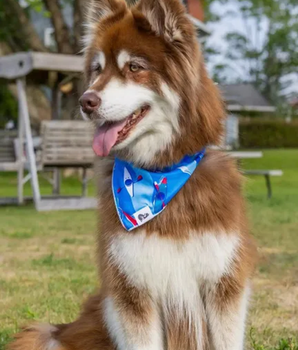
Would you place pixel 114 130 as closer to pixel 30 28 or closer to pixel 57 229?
pixel 57 229

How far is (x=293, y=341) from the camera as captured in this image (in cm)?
389

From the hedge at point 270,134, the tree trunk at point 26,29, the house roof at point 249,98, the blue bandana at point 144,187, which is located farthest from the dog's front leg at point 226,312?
the house roof at point 249,98

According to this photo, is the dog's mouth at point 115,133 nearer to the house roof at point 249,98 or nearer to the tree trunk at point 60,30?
the tree trunk at point 60,30

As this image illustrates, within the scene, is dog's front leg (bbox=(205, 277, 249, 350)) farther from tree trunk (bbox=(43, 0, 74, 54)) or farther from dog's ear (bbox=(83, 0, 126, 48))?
tree trunk (bbox=(43, 0, 74, 54))

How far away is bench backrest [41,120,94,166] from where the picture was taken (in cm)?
1197

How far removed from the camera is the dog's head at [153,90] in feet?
10.4

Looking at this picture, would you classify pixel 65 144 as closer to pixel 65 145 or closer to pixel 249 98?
pixel 65 145

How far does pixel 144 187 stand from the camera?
3.40 metres

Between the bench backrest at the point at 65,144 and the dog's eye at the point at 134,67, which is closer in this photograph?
the dog's eye at the point at 134,67

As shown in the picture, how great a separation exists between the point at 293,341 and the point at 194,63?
1876 millimetres

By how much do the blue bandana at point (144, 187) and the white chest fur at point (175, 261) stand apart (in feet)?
0.37

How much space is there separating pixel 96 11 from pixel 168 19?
0.63 meters

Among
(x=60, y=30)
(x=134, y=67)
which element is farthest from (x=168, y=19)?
(x=60, y=30)

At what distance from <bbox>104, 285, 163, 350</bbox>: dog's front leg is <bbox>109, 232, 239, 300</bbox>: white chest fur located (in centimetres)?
6
